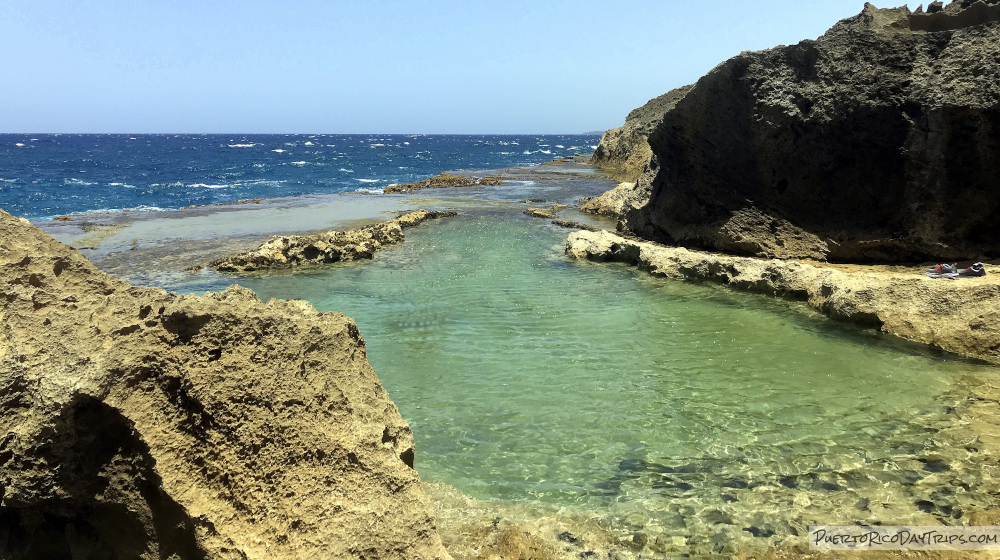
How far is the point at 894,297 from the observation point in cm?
820

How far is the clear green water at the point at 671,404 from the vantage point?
14.3 feet

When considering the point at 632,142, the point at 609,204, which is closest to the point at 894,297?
the point at 609,204

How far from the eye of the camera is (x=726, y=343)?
26.1 ft

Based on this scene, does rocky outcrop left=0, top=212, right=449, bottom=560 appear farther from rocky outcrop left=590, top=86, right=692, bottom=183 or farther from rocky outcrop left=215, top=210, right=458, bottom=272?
rocky outcrop left=590, top=86, right=692, bottom=183

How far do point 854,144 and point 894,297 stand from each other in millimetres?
4303

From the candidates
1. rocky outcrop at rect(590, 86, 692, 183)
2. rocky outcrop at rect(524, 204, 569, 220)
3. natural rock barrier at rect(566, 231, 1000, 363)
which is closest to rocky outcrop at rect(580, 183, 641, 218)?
rocky outcrop at rect(524, 204, 569, 220)

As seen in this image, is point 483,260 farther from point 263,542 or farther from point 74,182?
point 74,182

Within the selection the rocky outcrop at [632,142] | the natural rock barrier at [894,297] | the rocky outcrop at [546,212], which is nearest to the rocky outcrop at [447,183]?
the rocky outcrop at [632,142]

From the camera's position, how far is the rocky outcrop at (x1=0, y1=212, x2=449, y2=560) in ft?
9.55

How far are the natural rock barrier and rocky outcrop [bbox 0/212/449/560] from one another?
7.52 m

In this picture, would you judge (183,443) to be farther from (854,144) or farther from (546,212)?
(546,212)

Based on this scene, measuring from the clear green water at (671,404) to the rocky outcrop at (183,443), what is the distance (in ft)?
5.19

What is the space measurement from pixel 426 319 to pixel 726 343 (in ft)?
15.0

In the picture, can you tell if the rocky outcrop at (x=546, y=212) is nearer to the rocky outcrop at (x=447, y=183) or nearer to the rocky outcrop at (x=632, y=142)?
the rocky outcrop at (x=447, y=183)
